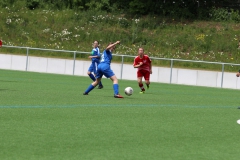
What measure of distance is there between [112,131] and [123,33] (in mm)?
35752

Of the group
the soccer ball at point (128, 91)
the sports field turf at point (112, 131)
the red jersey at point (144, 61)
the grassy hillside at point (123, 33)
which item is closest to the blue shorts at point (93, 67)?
the red jersey at point (144, 61)

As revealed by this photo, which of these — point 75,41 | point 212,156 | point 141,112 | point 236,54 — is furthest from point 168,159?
point 75,41

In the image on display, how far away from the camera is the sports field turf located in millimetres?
8227

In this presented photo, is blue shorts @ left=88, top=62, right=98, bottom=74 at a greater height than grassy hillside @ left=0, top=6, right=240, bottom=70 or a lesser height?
lesser

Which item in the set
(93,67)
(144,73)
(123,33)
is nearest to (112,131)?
(144,73)

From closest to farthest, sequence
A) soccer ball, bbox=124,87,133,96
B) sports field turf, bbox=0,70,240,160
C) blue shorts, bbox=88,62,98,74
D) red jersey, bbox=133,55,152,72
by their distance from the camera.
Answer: sports field turf, bbox=0,70,240,160 < soccer ball, bbox=124,87,133,96 < red jersey, bbox=133,55,152,72 < blue shorts, bbox=88,62,98,74

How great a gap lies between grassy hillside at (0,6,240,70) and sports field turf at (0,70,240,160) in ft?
88.8

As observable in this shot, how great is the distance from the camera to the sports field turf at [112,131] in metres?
8.23

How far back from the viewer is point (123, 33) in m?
45.8

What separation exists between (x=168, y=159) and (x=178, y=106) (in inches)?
325

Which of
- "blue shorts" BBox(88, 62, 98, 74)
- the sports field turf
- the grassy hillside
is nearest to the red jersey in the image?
"blue shorts" BBox(88, 62, 98, 74)

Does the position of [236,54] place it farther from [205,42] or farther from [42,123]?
[42,123]

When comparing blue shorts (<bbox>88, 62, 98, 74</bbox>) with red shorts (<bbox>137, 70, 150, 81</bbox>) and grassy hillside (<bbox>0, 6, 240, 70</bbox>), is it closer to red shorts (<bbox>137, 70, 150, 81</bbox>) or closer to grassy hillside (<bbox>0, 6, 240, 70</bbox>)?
red shorts (<bbox>137, 70, 150, 81</bbox>)

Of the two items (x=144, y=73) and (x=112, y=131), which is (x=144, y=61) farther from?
(x=112, y=131)
